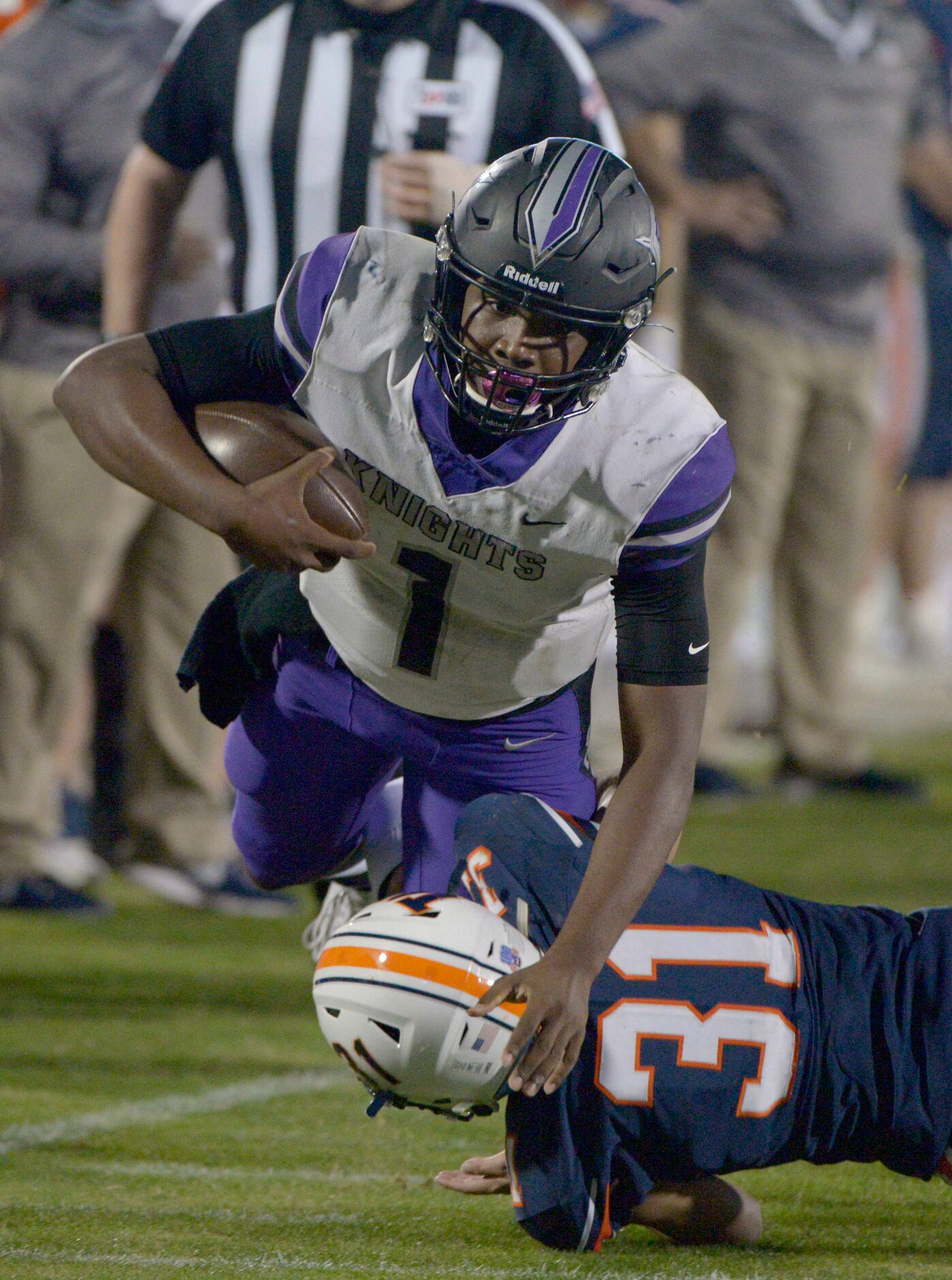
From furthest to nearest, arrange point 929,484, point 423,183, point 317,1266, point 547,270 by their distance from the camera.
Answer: point 929,484, point 423,183, point 547,270, point 317,1266

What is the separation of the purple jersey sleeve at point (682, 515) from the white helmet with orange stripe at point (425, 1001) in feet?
1.79

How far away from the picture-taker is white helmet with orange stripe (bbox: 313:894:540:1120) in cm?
238

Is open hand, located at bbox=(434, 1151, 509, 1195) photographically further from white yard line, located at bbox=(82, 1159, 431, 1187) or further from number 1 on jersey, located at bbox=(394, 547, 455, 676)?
number 1 on jersey, located at bbox=(394, 547, 455, 676)

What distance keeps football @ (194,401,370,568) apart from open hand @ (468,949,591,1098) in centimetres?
61

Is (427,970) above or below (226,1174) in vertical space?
above

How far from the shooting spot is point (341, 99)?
402cm

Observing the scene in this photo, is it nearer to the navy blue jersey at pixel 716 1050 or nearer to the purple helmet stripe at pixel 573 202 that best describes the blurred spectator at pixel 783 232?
the purple helmet stripe at pixel 573 202

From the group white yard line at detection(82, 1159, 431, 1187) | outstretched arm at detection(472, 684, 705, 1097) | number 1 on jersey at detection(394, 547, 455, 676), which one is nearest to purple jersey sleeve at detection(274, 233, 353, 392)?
number 1 on jersey at detection(394, 547, 455, 676)

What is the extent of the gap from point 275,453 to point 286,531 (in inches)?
6.7

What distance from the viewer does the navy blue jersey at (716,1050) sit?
2.47m

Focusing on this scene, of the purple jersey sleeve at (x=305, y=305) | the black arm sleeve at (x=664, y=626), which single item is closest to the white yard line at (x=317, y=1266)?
the black arm sleeve at (x=664, y=626)

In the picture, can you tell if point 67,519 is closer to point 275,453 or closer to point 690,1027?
point 275,453

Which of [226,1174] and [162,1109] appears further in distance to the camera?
[162,1109]

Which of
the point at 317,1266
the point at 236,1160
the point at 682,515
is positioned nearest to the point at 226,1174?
the point at 236,1160
